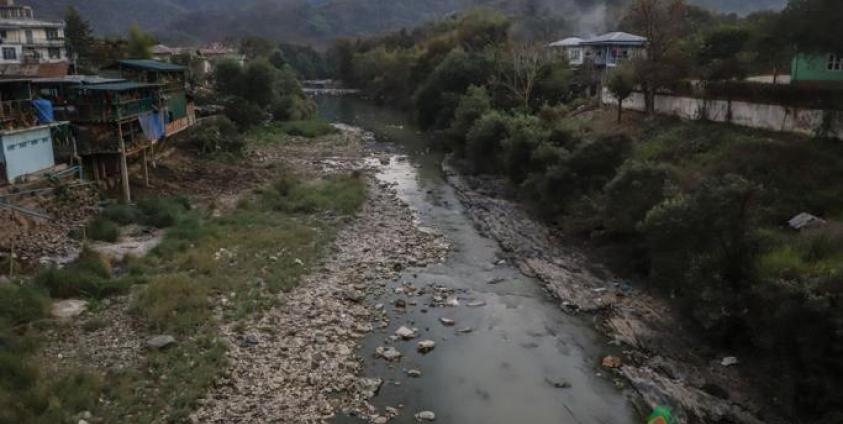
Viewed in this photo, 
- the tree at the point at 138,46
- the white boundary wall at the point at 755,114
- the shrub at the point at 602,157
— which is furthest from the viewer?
the tree at the point at 138,46

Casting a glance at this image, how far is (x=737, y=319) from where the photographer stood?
13898mm

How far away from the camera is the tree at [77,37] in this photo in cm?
4997

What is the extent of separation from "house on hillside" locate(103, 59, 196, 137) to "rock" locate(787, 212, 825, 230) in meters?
25.1

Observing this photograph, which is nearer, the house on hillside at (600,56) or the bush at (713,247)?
the bush at (713,247)

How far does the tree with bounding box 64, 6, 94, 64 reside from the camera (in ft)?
164

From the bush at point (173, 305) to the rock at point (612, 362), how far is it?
9514 mm

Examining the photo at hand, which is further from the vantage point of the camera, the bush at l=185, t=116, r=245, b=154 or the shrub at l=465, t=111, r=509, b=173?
the bush at l=185, t=116, r=245, b=154

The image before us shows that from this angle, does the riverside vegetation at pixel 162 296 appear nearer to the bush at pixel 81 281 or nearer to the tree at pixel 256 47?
the bush at pixel 81 281

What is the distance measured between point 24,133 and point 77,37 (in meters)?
38.2

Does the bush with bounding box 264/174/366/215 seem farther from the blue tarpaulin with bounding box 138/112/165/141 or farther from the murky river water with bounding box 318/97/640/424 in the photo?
the murky river water with bounding box 318/97/640/424

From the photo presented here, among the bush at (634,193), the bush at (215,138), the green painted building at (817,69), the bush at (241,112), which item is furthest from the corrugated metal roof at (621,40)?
the bush at (634,193)

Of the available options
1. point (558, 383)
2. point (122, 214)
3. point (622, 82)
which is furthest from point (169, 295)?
point (622, 82)

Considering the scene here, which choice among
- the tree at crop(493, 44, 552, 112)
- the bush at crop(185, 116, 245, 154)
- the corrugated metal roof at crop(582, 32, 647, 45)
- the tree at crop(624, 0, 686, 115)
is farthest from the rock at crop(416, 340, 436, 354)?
the corrugated metal roof at crop(582, 32, 647, 45)

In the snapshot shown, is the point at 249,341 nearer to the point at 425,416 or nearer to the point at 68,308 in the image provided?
the point at 68,308
